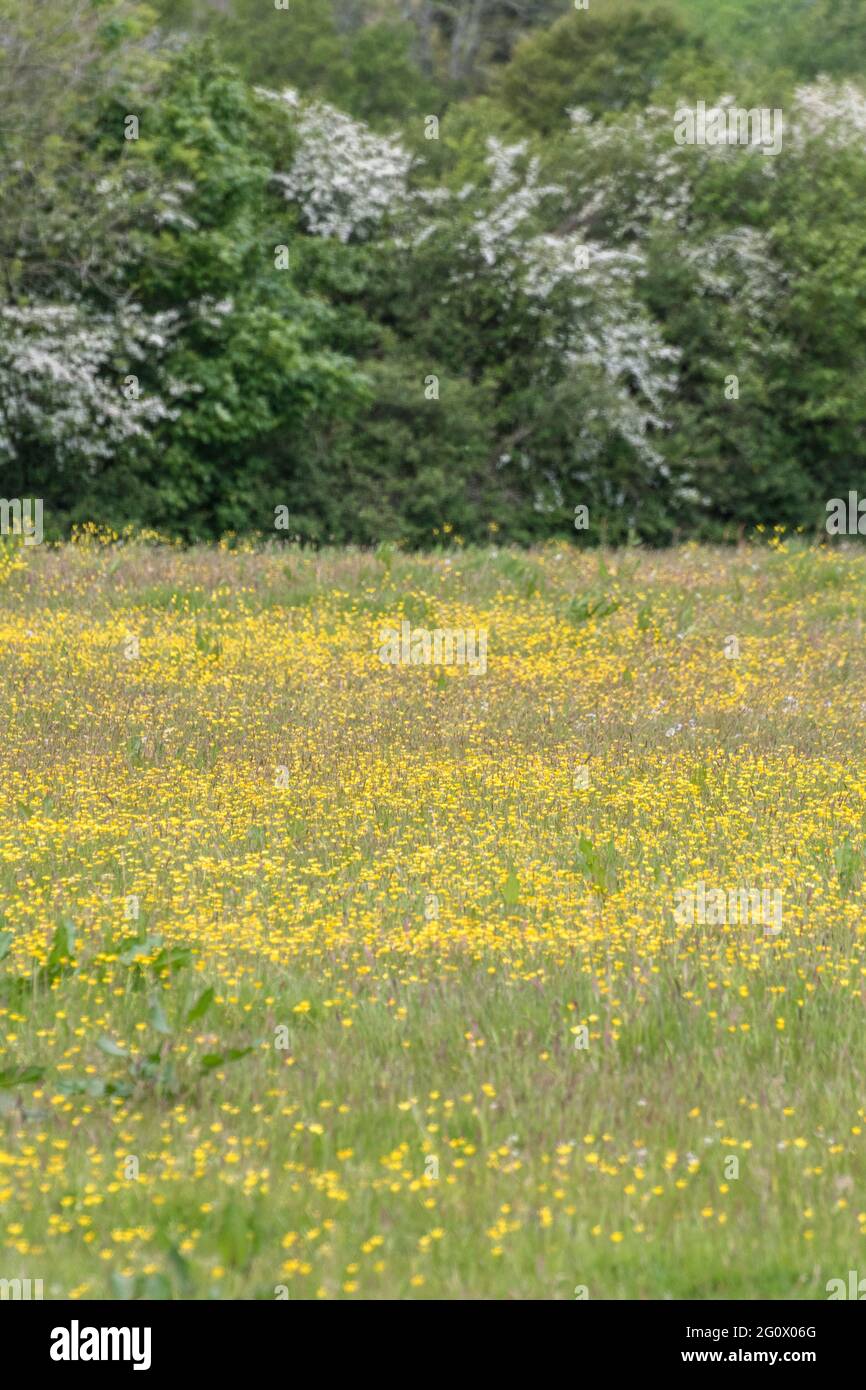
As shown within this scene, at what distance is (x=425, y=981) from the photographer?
6.24m

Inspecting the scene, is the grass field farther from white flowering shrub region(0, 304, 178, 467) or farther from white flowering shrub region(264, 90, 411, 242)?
white flowering shrub region(264, 90, 411, 242)

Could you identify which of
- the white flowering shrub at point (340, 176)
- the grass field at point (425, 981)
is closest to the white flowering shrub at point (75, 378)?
the white flowering shrub at point (340, 176)

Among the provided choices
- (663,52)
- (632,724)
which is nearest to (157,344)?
(632,724)

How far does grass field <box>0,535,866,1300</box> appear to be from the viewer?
4453 mm

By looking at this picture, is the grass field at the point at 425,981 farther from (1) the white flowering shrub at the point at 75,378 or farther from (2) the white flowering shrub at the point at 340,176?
(2) the white flowering shrub at the point at 340,176

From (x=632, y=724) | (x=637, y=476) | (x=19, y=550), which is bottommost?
(x=632, y=724)

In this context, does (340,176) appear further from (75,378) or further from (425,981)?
(425,981)

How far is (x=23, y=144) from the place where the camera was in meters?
23.3

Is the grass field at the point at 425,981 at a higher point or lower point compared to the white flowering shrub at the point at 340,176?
lower

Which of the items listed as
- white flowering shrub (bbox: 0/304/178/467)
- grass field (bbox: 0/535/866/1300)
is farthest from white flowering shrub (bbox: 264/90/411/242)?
grass field (bbox: 0/535/866/1300)

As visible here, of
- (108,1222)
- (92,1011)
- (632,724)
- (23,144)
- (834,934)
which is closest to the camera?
(108,1222)

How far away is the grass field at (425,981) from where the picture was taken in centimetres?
445

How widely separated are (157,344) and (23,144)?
3.42 metres
